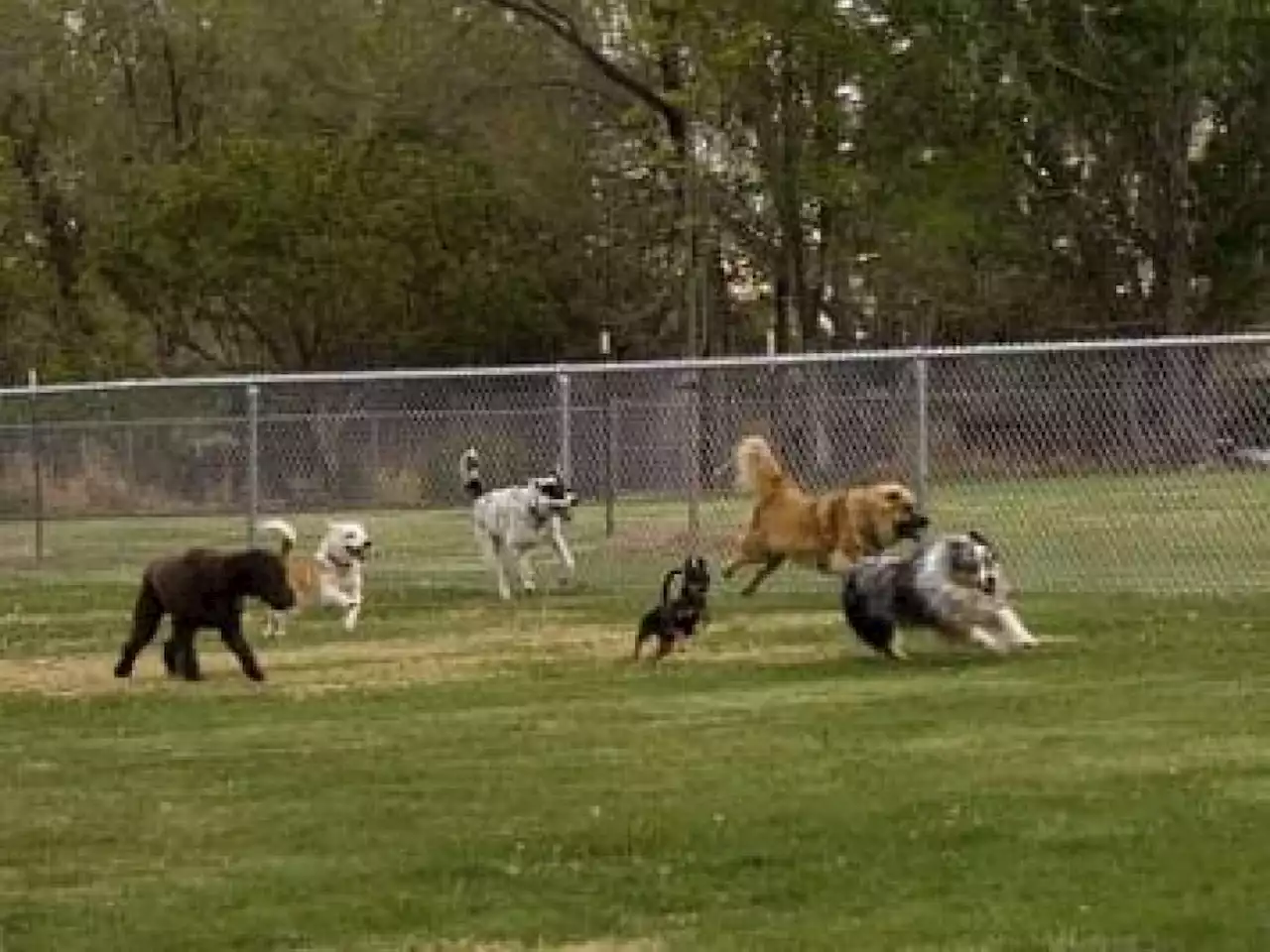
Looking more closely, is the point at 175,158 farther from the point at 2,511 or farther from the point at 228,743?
the point at 228,743

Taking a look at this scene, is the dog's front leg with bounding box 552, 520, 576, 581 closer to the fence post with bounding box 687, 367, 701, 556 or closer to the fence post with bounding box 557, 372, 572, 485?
the fence post with bounding box 557, 372, 572, 485

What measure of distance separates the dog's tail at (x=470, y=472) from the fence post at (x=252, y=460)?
164cm

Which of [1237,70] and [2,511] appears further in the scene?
[1237,70]

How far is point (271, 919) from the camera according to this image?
820 cm

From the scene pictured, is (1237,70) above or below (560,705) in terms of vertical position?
above

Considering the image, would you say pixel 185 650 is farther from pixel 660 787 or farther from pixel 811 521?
pixel 660 787

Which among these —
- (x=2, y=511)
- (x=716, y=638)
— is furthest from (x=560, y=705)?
(x=2, y=511)

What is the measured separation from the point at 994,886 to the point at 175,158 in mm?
49668

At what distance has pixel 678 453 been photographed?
22656 mm

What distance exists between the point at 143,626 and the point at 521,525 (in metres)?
5.97

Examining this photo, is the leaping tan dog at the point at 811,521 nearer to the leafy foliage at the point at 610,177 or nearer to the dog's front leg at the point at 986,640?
the dog's front leg at the point at 986,640

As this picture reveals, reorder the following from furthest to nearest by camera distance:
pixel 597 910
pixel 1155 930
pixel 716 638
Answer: pixel 716 638 → pixel 597 910 → pixel 1155 930

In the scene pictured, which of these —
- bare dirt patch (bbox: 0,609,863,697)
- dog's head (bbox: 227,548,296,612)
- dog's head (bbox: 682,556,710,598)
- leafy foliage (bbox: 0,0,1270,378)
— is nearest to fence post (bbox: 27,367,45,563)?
bare dirt patch (bbox: 0,609,863,697)

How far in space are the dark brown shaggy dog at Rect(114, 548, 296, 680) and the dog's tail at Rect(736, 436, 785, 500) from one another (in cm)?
523
